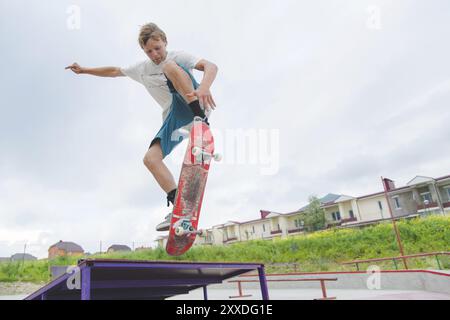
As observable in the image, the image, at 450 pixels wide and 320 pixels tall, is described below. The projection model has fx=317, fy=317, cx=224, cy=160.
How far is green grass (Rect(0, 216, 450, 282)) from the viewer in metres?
14.1

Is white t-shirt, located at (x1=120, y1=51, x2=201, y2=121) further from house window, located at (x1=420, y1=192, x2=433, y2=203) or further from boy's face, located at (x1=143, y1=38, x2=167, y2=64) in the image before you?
house window, located at (x1=420, y1=192, x2=433, y2=203)

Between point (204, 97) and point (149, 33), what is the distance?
0.93m

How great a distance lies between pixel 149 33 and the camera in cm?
331

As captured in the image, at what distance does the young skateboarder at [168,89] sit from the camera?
3.18m

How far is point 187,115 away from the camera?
3629mm

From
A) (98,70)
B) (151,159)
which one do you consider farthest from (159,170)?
(98,70)

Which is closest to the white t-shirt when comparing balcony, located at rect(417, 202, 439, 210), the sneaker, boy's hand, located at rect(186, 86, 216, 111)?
boy's hand, located at rect(186, 86, 216, 111)

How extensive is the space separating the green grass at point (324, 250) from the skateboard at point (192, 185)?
11442 mm

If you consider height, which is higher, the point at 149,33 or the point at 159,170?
the point at 149,33

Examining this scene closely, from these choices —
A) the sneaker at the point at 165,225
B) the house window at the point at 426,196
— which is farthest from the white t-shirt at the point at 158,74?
the house window at the point at 426,196

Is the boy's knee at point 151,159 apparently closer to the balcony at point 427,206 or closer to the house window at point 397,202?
the balcony at point 427,206

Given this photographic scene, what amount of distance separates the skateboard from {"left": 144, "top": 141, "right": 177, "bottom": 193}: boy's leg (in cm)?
18

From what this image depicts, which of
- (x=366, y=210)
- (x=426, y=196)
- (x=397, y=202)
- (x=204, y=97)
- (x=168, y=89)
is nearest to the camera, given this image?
(x=204, y=97)

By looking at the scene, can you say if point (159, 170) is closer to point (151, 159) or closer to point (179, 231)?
point (151, 159)
